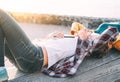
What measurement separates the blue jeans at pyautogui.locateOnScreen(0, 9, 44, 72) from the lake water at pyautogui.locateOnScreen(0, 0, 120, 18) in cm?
134

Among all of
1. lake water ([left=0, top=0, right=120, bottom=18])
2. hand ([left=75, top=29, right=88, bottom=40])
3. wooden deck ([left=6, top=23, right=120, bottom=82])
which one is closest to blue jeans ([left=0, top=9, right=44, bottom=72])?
wooden deck ([left=6, top=23, right=120, bottom=82])

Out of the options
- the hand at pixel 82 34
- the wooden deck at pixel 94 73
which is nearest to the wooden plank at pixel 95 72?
the wooden deck at pixel 94 73

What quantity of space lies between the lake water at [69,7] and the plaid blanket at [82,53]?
112cm

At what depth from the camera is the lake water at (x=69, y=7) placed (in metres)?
2.76

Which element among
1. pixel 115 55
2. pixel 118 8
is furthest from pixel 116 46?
pixel 118 8

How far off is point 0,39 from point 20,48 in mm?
114

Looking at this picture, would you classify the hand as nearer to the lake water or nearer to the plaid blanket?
the plaid blanket

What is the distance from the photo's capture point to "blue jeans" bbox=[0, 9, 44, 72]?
1.35 m

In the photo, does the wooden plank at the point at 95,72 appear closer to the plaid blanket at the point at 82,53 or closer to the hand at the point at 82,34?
the plaid blanket at the point at 82,53

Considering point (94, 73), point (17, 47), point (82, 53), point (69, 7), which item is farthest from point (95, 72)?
point (69, 7)

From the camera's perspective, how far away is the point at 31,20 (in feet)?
9.09

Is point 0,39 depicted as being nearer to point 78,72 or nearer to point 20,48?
point 20,48

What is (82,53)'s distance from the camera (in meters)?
1.52

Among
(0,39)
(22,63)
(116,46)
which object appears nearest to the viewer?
(0,39)
